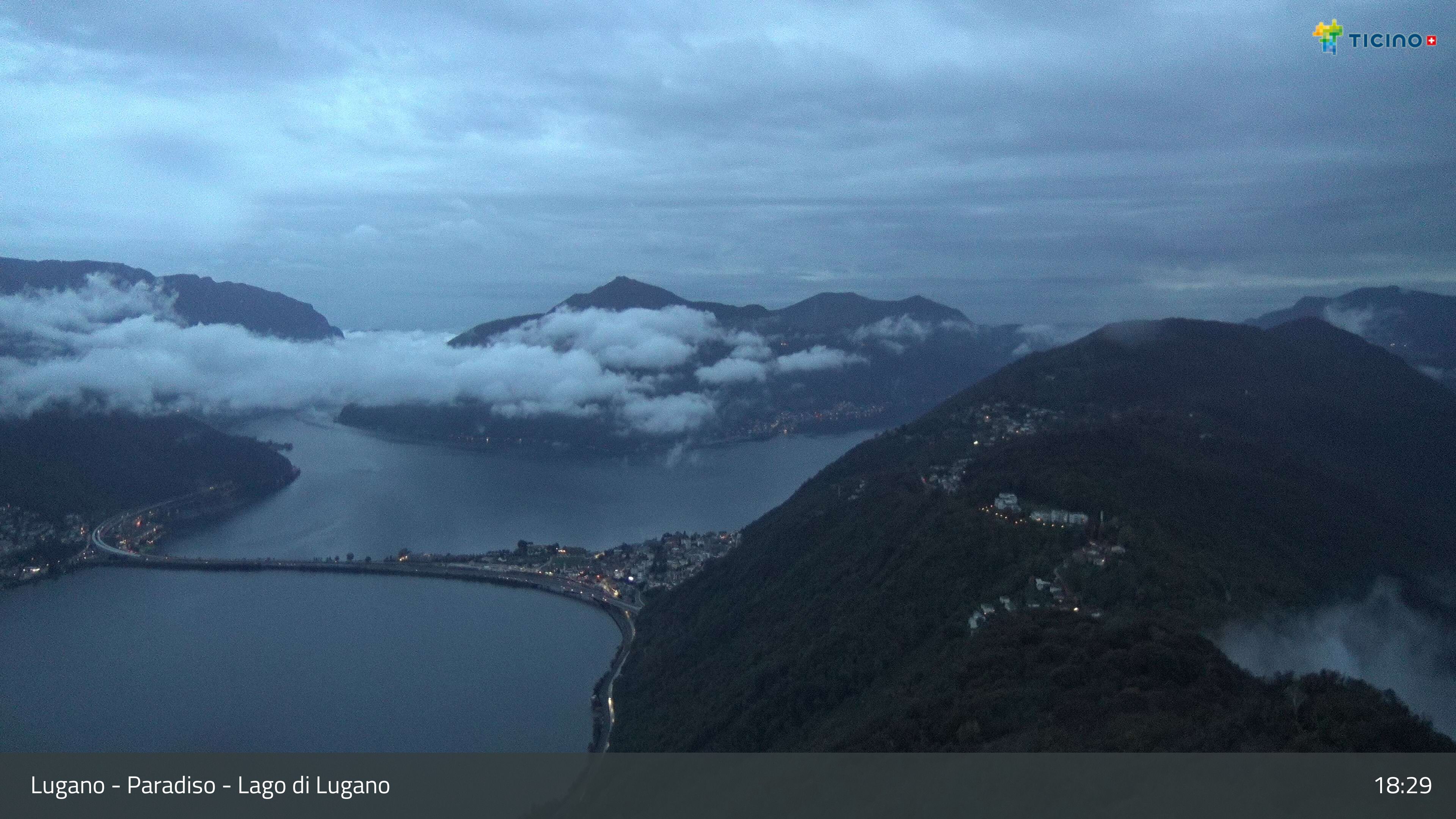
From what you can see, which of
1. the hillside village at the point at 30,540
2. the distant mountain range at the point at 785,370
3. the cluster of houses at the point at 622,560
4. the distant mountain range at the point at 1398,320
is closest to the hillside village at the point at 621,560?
the cluster of houses at the point at 622,560

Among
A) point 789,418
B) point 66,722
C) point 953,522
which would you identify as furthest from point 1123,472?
point 789,418

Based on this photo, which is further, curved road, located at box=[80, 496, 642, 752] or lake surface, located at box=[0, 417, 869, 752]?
curved road, located at box=[80, 496, 642, 752]

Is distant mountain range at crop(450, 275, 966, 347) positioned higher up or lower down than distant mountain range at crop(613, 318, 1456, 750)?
higher up

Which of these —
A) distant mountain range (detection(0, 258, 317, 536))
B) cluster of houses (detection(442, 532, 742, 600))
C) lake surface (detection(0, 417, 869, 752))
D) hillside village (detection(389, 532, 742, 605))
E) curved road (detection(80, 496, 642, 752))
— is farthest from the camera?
distant mountain range (detection(0, 258, 317, 536))

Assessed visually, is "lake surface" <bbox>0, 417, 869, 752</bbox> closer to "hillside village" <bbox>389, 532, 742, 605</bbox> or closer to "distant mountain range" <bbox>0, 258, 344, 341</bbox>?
"hillside village" <bbox>389, 532, 742, 605</bbox>

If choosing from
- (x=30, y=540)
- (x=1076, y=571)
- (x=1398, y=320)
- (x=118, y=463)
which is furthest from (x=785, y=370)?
(x=1076, y=571)

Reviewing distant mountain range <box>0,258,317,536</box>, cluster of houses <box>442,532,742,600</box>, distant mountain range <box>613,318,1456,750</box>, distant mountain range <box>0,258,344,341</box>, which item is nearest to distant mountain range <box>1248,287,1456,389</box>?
distant mountain range <box>613,318,1456,750</box>
